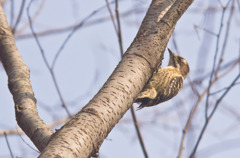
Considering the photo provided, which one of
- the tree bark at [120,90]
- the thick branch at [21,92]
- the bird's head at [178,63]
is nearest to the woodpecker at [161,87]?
the bird's head at [178,63]

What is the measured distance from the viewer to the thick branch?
6.57 feet

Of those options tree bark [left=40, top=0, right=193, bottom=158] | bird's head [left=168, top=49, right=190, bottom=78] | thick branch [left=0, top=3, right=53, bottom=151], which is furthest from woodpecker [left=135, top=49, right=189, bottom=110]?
thick branch [left=0, top=3, right=53, bottom=151]

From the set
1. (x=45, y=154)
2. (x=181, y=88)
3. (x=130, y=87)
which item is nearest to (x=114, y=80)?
(x=130, y=87)

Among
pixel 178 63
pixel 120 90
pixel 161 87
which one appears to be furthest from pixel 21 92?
pixel 178 63

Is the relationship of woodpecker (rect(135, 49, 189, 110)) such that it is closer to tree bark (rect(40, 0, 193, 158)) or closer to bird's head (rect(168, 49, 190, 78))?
bird's head (rect(168, 49, 190, 78))

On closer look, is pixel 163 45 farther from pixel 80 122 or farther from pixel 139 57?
pixel 80 122

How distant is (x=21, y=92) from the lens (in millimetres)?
2283

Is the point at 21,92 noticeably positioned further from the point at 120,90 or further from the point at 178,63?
the point at 178,63

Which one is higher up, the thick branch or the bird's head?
the bird's head

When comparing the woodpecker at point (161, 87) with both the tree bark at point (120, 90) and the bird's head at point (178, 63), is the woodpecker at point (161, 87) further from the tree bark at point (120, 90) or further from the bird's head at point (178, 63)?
the tree bark at point (120, 90)

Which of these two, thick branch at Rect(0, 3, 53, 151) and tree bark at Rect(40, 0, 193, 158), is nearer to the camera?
tree bark at Rect(40, 0, 193, 158)

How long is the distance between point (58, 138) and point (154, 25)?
1231mm

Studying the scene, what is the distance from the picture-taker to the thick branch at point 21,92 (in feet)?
6.57

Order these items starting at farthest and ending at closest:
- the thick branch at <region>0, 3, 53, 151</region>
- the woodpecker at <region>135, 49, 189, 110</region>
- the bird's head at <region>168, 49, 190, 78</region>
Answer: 1. the bird's head at <region>168, 49, 190, 78</region>
2. the woodpecker at <region>135, 49, 189, 110</region>
3. the thick branch at <region>0, 3, 53, 151</region>
